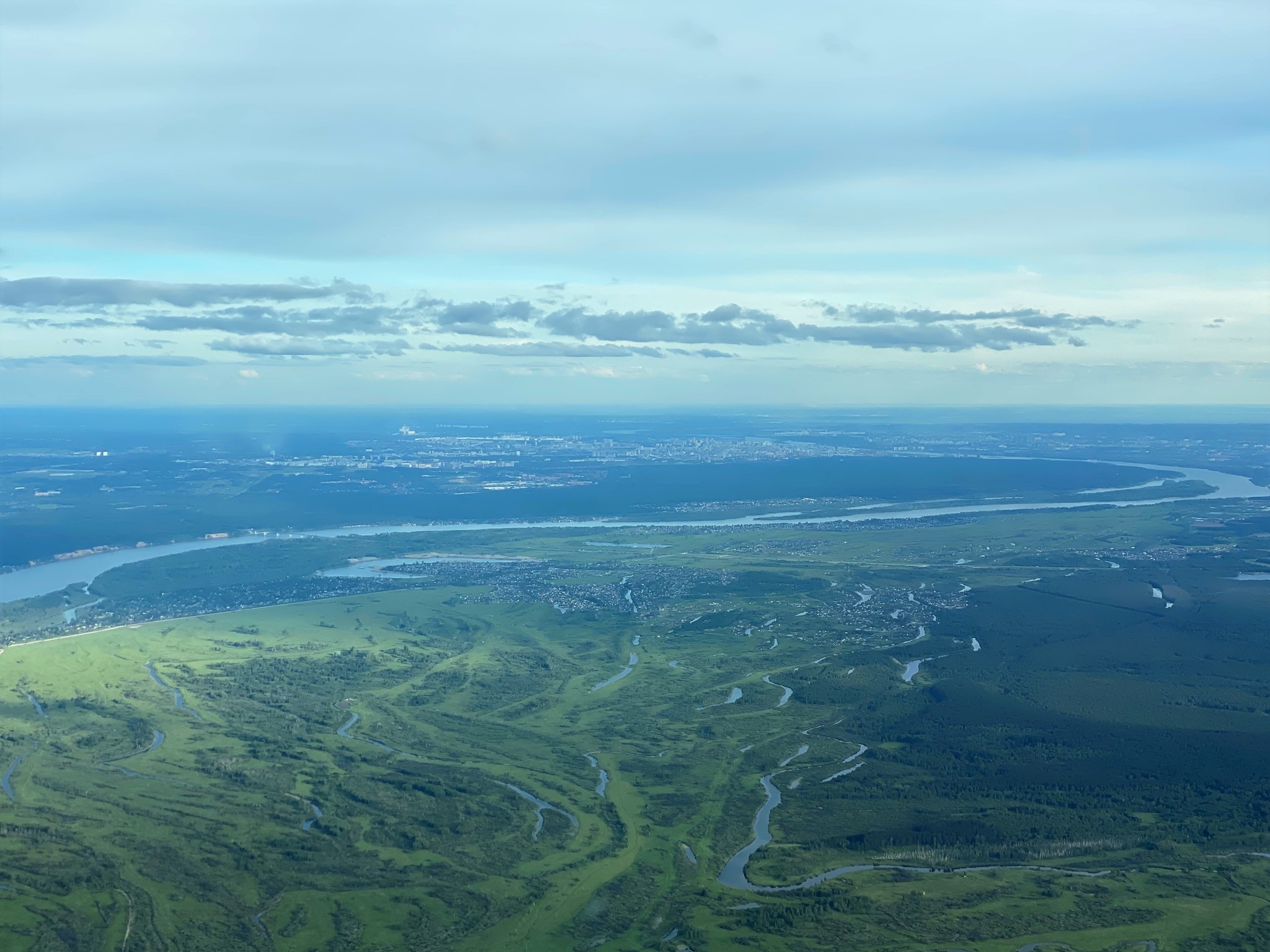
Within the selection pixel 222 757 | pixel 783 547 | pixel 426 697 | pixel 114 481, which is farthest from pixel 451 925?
pixel 114 481

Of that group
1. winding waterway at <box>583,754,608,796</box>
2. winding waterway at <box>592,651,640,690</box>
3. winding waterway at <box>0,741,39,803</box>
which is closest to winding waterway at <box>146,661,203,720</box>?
winding waterway at <box>0,741,39,803</box>

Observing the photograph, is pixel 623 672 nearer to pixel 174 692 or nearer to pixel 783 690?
pixel 783 690

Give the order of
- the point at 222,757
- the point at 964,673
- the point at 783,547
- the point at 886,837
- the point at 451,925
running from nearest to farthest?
1. the point at 451,925
2. the point at 886,837
3. the point at 222,757
4. the point at 964,673
5. the point at 783,547

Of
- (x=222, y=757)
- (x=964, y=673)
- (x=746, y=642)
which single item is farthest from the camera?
(x=746, y=642)

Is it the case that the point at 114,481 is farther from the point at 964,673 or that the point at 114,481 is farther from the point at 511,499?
the point at 964,673

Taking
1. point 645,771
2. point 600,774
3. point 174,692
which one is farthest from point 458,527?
point 645,771

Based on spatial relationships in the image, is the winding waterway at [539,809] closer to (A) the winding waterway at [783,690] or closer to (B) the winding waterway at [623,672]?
(B) the winding waterway at [623,672]
